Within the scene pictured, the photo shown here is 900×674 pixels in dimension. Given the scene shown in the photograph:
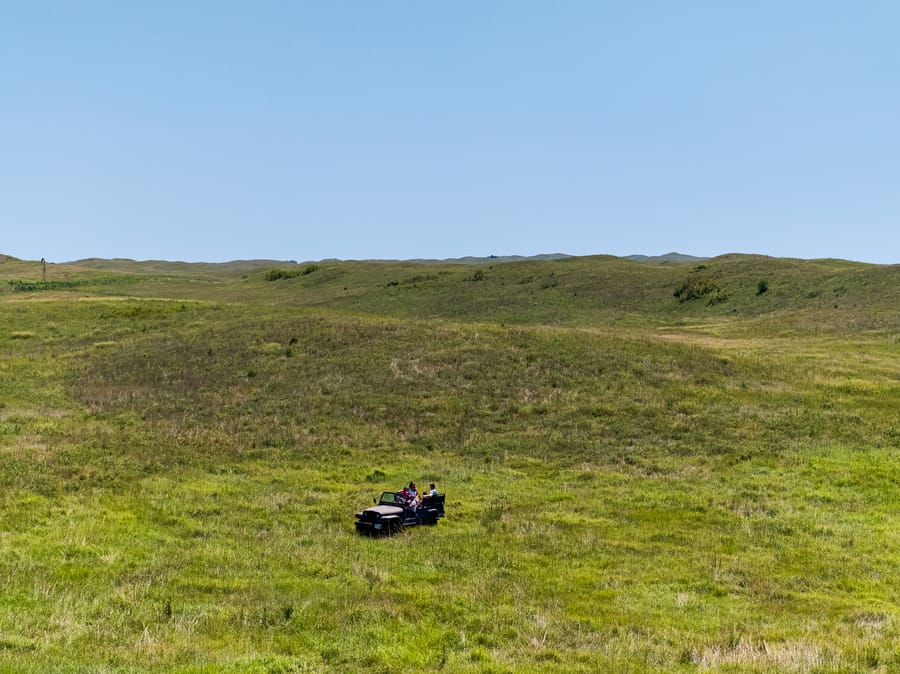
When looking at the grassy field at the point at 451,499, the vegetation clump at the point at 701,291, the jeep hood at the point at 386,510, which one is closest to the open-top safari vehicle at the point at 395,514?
the jeep hood at the point at 386,510

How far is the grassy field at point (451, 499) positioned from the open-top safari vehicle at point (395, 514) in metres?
0.57

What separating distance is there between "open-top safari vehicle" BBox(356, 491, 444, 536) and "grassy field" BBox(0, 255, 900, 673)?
1.86 ft

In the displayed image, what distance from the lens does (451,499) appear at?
25594 millimetres

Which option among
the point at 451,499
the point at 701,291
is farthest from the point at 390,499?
the point at 701,291

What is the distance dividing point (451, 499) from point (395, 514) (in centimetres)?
471

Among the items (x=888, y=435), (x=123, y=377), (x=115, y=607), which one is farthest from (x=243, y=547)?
(x=123, y=377)

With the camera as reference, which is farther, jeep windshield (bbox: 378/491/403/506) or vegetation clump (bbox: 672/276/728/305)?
vegetation clump (bbox: 672/276/728/305)

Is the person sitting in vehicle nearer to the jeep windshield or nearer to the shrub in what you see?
the jeep windshield

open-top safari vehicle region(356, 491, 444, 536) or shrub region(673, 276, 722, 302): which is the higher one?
shrub region(673, 276, 722, 302)

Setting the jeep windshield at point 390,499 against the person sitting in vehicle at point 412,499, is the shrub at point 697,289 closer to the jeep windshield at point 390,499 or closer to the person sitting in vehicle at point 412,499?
the person sitting in vehicle at point 412,499

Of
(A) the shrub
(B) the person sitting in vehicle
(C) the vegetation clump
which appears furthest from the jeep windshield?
(A) the shrub

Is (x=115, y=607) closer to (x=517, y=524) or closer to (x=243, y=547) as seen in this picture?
(x=243, y=547)

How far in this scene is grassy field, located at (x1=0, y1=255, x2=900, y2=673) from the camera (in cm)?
1305

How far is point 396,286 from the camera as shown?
122438 mm
